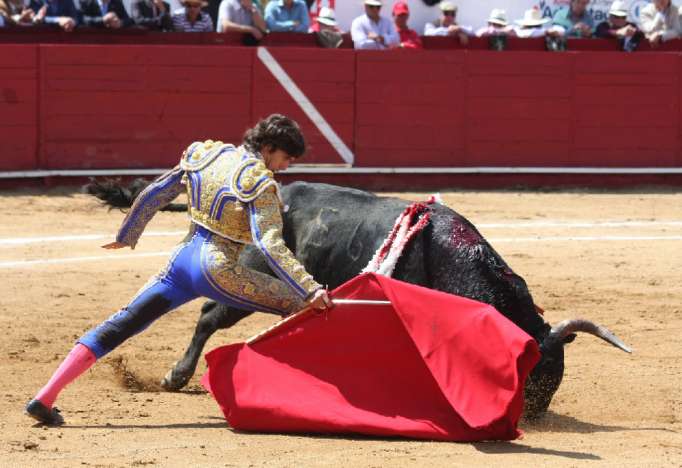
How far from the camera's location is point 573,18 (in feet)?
35.3

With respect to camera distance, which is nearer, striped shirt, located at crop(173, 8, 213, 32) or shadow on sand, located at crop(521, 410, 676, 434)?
shadow on sand, located at crop(521, 410, 676, 434)

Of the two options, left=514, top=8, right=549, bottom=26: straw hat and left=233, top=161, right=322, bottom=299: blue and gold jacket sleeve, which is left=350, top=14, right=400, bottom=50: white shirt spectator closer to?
left=514, top=8, right=549, bottom=26: straw hat

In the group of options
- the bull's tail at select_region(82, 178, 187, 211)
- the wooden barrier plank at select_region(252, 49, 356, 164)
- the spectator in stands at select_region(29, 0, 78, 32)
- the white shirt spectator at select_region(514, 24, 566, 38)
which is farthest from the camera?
the white shirt spectator at select_region(514, 24, 566, 38)

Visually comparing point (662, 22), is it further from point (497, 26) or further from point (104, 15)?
point (104, 15)

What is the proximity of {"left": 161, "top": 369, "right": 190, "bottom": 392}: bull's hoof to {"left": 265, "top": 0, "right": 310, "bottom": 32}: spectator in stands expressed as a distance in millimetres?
5445

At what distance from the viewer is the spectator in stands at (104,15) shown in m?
8.93

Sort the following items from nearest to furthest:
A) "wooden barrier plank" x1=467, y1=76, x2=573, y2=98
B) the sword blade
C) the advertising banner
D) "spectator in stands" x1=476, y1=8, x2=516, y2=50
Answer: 1. the sword blade
2. "wooden barrier plank" x1=467, y1=76, x2=573, y2=98
3. "spectator in stands" x1=476, y1=8, x2=516, y2=50
4. the advertising banner

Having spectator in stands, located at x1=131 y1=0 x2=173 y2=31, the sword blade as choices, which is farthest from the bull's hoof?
spectator in stands, located at x1=131 y1=0 x2=173 y2=31

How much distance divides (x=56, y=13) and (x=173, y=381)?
492cm

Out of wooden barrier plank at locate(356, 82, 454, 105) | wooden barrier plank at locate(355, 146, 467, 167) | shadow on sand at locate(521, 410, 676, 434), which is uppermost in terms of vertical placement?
wooden barrier plank at locate(356, 82, 454, 105)

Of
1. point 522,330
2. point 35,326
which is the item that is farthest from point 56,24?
point 522,330

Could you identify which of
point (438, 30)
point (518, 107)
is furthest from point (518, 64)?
point (438, 30)

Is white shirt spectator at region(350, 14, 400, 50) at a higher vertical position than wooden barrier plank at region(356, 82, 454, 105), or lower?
higher

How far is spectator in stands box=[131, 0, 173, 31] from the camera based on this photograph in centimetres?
912
